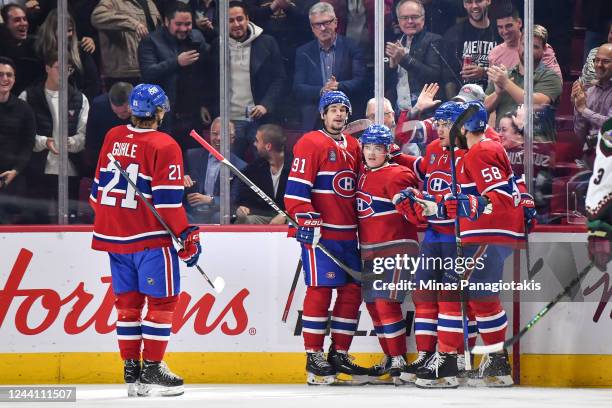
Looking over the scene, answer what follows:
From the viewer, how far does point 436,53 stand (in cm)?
667

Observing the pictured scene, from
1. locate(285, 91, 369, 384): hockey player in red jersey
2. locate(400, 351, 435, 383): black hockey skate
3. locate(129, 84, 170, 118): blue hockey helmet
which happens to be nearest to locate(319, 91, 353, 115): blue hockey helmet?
locate(285, 91, 369, 384): hockey player in red jersey

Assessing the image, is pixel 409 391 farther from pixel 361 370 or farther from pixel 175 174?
pixel 175 174

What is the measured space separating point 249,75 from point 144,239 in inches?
48.3

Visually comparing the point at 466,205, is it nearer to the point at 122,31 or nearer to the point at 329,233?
the point at 329,233

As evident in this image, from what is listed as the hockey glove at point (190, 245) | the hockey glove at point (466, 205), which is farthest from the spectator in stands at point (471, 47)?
the hockey glove at point (190, 245)

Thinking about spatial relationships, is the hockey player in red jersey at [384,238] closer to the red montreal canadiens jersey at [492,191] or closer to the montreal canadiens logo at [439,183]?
the montreal canadiens logo at [439,183]

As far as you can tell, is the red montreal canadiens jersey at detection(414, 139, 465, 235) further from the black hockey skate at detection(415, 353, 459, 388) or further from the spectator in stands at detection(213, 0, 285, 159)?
the spectator in stands at detection(213, 0, 285, 159)

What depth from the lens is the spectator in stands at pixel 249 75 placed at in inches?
264

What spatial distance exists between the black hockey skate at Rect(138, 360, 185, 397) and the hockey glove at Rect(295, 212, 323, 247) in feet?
2.84

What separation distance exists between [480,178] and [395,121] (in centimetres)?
75

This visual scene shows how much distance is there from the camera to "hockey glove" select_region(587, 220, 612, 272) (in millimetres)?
5449

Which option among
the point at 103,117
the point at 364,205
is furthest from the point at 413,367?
the point at 103,117

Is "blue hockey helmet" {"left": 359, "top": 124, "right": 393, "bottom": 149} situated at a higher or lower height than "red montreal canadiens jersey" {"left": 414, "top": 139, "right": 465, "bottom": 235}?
higher

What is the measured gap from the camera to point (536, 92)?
21.5ft
